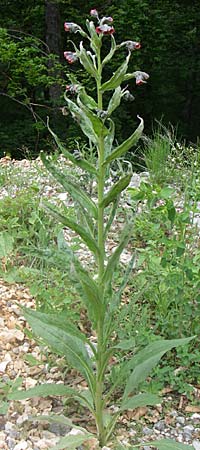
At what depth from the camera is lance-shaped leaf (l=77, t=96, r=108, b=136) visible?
1811 millimetres

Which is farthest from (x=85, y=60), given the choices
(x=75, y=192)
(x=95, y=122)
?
(x=75, y=192)

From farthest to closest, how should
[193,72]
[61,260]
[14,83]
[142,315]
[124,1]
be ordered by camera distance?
[193,72] → [124,1] → [14,83] → [142,315] → [61,260]

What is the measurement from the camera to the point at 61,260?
2.02 meters

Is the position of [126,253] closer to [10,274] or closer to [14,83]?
[10,274]

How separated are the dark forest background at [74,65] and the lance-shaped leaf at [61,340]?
17.6 feet

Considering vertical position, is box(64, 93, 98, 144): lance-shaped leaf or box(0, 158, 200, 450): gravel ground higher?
box(64, 93, 98, 144): lance-shaped leaf

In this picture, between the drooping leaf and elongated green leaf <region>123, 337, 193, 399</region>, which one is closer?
elongated green leaf <region>123, 337, 193, 399</region>

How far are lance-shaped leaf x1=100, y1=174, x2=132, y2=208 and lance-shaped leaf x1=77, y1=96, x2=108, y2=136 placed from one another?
0.56ft

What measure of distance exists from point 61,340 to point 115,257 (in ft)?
1.25

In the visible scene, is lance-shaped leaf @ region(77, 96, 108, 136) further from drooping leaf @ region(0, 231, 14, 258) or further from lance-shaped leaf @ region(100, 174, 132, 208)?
drooping leaf @ region(0, 231, 14, 258)

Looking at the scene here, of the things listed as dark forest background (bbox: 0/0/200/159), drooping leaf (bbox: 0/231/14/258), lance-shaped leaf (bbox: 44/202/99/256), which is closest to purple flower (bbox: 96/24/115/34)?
lance-shaped leaf (bbox: 44/202/99/256)

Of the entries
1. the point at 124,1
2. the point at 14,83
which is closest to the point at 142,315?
the point at 14,83

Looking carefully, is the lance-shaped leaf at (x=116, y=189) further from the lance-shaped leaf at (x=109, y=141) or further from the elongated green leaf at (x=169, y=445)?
the elongated green leaf at (x=169, y=445)

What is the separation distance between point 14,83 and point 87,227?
23.3 ft
